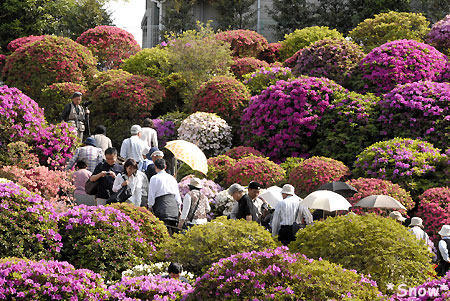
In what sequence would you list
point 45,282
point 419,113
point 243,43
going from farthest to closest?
1. point 243,43
2. point 419,113
3. point 45,282

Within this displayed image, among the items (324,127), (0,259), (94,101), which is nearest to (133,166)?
(0,259)

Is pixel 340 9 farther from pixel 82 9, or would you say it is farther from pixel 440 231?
pixel 440 231

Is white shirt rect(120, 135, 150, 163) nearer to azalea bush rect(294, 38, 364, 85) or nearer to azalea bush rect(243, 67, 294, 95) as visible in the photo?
azalea bush rect(243, 67, 294, 95)

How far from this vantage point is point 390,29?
23.6 meters

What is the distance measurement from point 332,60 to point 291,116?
2.82m

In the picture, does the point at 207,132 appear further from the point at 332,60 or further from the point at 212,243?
the point at 212,243

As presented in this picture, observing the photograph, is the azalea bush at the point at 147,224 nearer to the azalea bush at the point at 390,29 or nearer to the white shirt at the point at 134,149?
the white shirt at the point at 134,149

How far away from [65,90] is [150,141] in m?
6.77

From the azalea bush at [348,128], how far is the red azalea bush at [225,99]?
2.80m

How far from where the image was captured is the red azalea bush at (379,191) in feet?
Answer: 45.3

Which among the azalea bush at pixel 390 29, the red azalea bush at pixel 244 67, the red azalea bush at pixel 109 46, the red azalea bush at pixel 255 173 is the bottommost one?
the red azalea bush at pixel 255 173

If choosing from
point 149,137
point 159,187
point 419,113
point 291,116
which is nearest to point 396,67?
point 419,113

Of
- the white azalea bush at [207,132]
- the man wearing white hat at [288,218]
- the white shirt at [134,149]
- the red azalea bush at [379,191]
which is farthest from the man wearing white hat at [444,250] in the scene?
the white azalea bush at [207,132]

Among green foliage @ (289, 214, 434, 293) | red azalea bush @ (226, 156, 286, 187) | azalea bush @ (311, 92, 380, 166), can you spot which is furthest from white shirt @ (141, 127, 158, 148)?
green foliage @ (289, 214, 434, 293)
